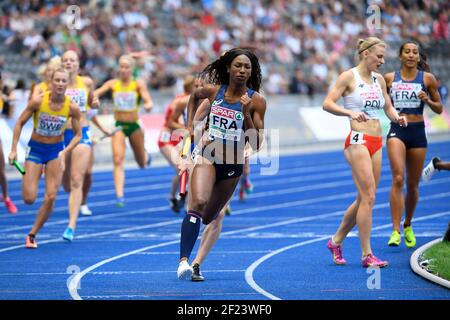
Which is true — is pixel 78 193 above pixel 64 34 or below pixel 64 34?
below

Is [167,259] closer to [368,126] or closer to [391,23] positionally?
[368,126]

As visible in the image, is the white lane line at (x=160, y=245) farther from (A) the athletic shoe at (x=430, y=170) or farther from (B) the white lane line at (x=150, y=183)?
(B) the white lane line at (x=150, y=183)

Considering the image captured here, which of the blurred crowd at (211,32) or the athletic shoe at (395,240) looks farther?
the blurred crowd at (211,32)

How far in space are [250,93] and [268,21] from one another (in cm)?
2480

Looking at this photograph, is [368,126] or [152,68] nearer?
[368,126]

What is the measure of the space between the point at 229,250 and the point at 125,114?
5.36 m

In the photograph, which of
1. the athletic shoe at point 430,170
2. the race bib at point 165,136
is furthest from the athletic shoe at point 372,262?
the race bib at point 165,136

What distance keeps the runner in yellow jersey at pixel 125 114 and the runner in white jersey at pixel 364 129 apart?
658 centimetres

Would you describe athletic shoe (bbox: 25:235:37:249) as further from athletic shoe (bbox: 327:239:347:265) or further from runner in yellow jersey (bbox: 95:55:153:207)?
runner in yellow jersey (bbox: 95:55:153:207)

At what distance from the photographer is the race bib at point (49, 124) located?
43.0 feet

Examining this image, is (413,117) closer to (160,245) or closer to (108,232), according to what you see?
(160,245)

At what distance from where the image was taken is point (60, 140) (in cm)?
1330
